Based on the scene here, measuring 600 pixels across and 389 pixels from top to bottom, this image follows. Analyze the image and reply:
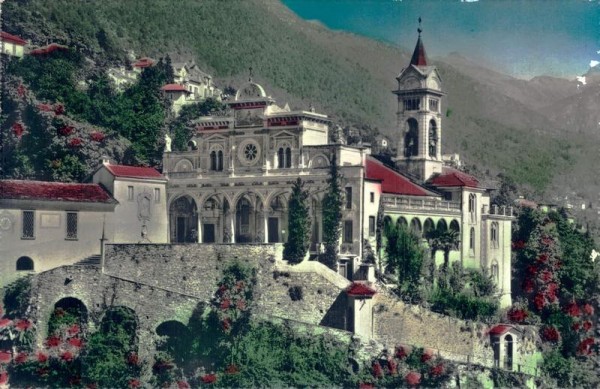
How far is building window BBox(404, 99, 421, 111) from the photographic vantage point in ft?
191

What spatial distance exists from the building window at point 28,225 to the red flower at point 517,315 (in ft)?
63.8

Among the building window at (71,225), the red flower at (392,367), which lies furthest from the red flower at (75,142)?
the red flower at (392,367)

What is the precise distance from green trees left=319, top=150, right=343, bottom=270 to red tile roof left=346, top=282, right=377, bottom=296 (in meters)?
2.71

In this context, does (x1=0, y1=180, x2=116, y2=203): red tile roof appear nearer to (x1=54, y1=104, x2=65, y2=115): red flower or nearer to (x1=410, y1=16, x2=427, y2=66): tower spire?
(x1=54, y1=104, x2=65, y2=115): red flower

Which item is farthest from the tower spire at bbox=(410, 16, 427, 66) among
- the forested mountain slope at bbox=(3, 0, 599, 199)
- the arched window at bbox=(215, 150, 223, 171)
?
the arched window at bbox=(215, 150, 223, 171)

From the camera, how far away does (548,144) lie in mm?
68062

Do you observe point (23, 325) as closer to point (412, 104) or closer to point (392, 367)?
point (392, 367)

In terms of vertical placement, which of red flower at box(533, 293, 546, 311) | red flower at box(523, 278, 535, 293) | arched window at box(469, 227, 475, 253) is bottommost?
red flower at box(533, 293, 546, 311)

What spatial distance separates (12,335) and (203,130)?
44.0 feet

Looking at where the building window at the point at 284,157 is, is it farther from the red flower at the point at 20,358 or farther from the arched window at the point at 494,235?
the red flower at the point at 20,358

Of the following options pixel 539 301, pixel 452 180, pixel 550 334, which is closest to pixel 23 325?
pixel 452 180

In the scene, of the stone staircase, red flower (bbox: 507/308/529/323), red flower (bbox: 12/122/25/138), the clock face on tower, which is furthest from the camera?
red flower (bbox: 12/122/25/138)

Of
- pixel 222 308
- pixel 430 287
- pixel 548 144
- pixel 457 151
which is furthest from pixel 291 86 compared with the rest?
pixel 222 308

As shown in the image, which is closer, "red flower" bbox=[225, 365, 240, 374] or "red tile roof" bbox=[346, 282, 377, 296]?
"red flower" bbox=[225, 365, 240, 374]
